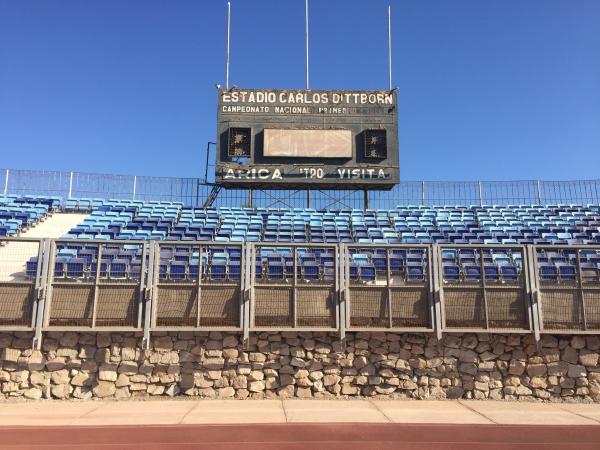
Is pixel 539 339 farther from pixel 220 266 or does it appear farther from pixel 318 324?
pixel 220 266

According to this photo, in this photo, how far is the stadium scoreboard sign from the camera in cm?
1983

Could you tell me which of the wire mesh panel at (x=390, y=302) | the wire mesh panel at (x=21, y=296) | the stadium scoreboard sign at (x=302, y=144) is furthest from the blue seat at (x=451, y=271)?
the stadium scoreboard sign at (x=302, y=144)

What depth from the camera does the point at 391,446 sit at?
6.03m

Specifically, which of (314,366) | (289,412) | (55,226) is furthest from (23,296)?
(55,226)

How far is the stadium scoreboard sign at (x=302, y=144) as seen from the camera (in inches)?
781

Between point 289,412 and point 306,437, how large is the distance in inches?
57.4

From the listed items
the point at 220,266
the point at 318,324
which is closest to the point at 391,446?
the point at 318,324

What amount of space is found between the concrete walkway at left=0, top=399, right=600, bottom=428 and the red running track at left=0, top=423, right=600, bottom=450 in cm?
31

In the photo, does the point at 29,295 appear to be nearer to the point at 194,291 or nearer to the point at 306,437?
the point at 194,291

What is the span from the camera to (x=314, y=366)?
888 cm

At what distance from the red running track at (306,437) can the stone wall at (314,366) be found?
5.99 ft

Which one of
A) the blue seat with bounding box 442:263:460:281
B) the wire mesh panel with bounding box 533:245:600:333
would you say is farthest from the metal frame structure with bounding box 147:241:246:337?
the wire mesh panel with bounding box 533:245:600:333

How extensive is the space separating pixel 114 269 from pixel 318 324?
4.48 meters

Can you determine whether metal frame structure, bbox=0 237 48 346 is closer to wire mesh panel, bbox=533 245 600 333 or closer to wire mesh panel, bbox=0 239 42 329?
wire mesh panel, bbox=0 239 42 329
